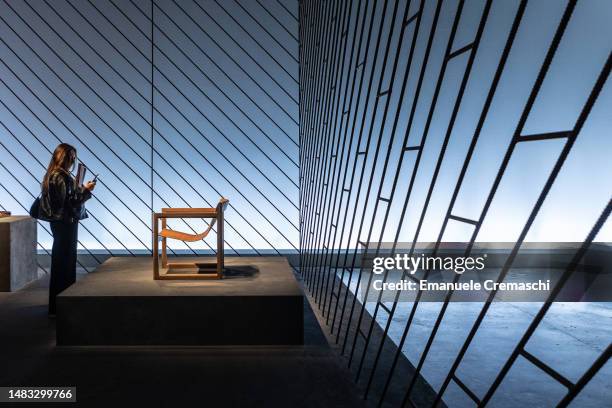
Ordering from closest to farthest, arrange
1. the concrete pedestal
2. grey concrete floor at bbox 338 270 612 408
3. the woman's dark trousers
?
grey concrete floor at bbox 338 270 612 408 → the woman's dark trousers → the concrete pedestal

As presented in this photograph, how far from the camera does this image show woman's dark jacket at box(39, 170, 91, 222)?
317 cm

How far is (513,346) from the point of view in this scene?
3.14 m

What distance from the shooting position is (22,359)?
8.43ft

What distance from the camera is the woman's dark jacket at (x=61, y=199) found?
3170 millimetres

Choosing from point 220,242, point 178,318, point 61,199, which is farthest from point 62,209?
point 178,318

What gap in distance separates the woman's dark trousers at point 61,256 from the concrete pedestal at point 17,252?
0.92 m

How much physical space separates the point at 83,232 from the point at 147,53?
2057 mm

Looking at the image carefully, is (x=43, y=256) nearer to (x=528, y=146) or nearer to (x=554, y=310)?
(x=554, y=310)

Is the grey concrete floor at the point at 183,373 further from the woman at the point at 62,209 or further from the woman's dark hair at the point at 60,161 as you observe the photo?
the woman's dark hair at the point at 60,161

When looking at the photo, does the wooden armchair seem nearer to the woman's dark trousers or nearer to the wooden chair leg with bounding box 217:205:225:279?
the wooden chair leg with bounding box 217:205:225:279

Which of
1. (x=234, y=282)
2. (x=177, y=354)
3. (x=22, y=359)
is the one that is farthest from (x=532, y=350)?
(x=22, y=359)

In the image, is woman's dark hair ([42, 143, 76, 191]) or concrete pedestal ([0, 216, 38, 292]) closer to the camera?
woman's dark hair ([42, 143, 76, 191])

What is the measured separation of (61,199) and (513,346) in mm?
2790

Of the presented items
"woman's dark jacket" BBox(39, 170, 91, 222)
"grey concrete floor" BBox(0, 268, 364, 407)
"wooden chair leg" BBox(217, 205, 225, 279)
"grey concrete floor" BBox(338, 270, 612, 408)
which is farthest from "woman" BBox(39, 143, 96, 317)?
"grey concrete floor" BBox(338, 270, 612, 408)
